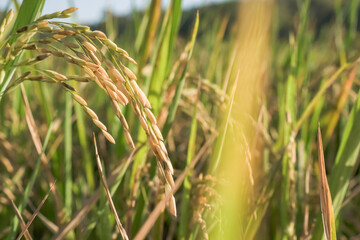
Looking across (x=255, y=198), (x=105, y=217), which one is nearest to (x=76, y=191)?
(x=105, y=217)

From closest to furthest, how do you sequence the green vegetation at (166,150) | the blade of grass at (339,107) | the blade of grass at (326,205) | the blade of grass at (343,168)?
the green vegetation at (166,150), the blade of grass at (326,205), the blade of grass at (343,168), the blade of grass at (339,107)

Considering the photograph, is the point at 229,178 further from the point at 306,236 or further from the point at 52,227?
the point at 52,227

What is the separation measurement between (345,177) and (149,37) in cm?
56

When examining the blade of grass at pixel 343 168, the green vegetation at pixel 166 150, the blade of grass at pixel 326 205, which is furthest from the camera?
the blade of grass at pixel 343 168

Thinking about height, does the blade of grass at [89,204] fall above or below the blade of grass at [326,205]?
below

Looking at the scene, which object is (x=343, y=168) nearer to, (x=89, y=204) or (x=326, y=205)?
(x=326, y=205)

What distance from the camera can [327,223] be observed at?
604 mm

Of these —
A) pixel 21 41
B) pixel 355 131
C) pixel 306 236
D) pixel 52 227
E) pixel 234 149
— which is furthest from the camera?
pixel 52 227

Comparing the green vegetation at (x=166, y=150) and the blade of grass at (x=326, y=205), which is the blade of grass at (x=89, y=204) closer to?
the green vegetation at (x=166, y=150)

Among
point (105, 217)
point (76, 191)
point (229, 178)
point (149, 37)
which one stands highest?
point (149, 37)

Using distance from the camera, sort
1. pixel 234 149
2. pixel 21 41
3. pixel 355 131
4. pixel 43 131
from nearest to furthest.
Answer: pixel 21 41 < pixel 234 149 < pixel 355 131 < pixel 43 131

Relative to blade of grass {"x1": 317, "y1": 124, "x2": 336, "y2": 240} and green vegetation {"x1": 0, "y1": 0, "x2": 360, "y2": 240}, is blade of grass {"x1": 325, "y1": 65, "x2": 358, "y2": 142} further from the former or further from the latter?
blade of grass {"x1": 317, "y1": 124, "x2": 336, "y2": 240}

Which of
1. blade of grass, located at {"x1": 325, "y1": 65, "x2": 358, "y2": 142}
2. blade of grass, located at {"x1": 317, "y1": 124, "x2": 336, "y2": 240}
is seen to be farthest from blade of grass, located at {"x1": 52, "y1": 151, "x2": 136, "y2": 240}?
blade of grass, located at {"x1": 325, "y1": 65, "x2": 358, "y2": 142}

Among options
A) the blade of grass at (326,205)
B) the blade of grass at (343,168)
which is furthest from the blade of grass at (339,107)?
the blade of grass at (326,205)
